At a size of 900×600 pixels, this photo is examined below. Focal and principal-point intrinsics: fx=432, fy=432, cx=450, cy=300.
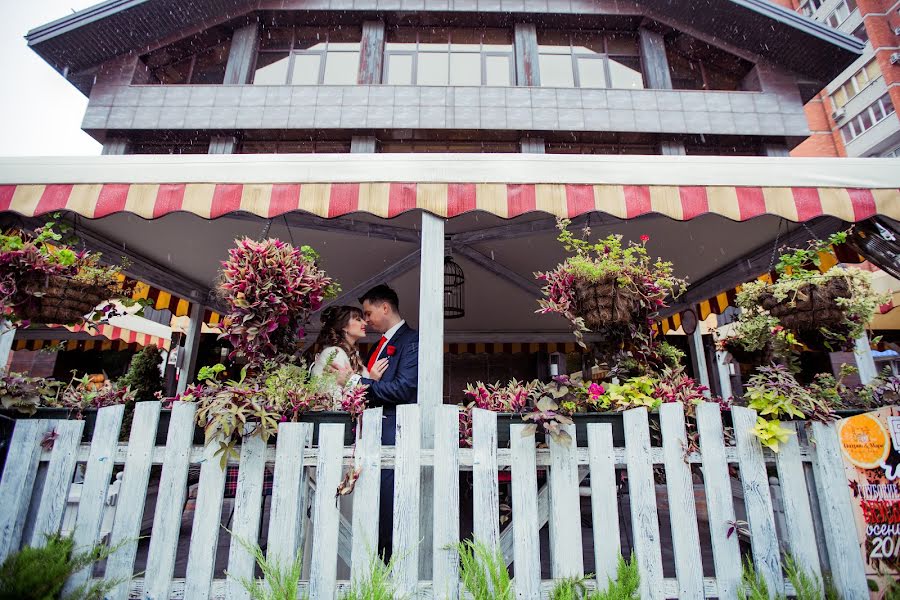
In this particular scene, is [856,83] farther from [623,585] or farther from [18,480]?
[18,480]

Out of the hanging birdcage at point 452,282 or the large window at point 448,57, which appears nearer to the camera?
the hanging birdcage at point 452,282

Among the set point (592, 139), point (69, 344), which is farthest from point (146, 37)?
point (592, 139)

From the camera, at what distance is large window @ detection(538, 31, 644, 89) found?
10539mm

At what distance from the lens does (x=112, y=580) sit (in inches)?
81.3

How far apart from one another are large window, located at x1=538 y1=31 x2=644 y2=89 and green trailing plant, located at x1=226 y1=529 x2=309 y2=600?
10.9 meters

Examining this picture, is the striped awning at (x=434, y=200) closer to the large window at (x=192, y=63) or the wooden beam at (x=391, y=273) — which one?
the wooden beam at (x=391, y=273)

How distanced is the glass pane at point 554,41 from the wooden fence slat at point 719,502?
11.2 meters

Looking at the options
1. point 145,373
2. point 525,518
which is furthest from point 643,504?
point 145,373

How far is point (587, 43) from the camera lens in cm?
1109

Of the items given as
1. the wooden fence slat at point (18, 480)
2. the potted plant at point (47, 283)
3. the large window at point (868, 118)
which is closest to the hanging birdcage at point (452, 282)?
the potted plant at point (47, 283)

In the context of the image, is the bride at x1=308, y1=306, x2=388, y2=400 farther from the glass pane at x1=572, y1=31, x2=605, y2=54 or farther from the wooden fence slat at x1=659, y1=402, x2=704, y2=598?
the glass pane at x1=572, y1=31, x2=605, y2=54

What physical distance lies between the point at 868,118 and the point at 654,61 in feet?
64.5

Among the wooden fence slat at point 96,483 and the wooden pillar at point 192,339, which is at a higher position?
the wooden pillar at point 192,339

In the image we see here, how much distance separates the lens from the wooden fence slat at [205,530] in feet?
6.89
